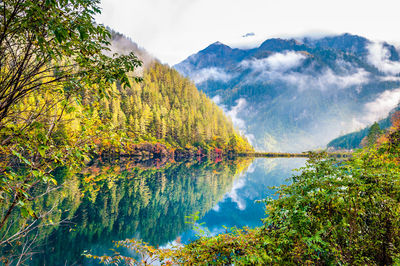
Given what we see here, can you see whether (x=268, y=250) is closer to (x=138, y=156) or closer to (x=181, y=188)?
(x=181, y=188)

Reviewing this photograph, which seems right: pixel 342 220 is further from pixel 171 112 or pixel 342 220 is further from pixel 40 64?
pixel 171 112

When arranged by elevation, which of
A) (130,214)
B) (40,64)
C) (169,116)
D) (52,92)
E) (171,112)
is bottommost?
(130,214)

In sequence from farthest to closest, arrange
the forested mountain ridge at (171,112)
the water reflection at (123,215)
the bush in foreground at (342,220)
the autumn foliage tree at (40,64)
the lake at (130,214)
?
the forested mountain ridge at (171,112), the lake at (130,214), the water reflection at (123,215), the bush in foreground at (342,220), the autumn foliage tree at (40,64)

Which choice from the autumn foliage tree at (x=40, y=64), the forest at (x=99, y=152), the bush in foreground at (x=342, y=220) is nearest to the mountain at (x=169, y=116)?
the forest at (x=99, y=152)

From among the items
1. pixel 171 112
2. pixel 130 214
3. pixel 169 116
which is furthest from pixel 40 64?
pixel 171 112

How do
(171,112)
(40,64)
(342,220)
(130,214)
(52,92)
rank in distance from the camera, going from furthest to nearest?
1. (171,112)
2. (130,214)
3. (52,92)
4. (40,64)
5. (342,220)

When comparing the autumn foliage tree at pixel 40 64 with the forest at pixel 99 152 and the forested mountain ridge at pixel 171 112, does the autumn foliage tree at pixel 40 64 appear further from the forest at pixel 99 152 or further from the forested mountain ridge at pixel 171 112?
the forested mountain ridge at pixel 171 112

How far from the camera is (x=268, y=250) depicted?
3.42 metres

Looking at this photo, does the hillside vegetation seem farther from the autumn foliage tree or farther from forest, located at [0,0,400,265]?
the autumn foliage tree

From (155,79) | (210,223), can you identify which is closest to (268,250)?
(210,223)

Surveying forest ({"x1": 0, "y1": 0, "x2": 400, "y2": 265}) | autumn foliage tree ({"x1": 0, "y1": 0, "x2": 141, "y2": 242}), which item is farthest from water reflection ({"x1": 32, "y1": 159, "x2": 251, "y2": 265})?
autumn foliage tree ({"x1": 0, "y1": 0, "x2": 141, "y2": 242})

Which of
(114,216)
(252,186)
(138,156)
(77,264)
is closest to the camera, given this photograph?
(77,264)

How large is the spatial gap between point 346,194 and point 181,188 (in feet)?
87.6

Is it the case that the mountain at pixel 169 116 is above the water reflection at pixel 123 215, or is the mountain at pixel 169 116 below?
above
